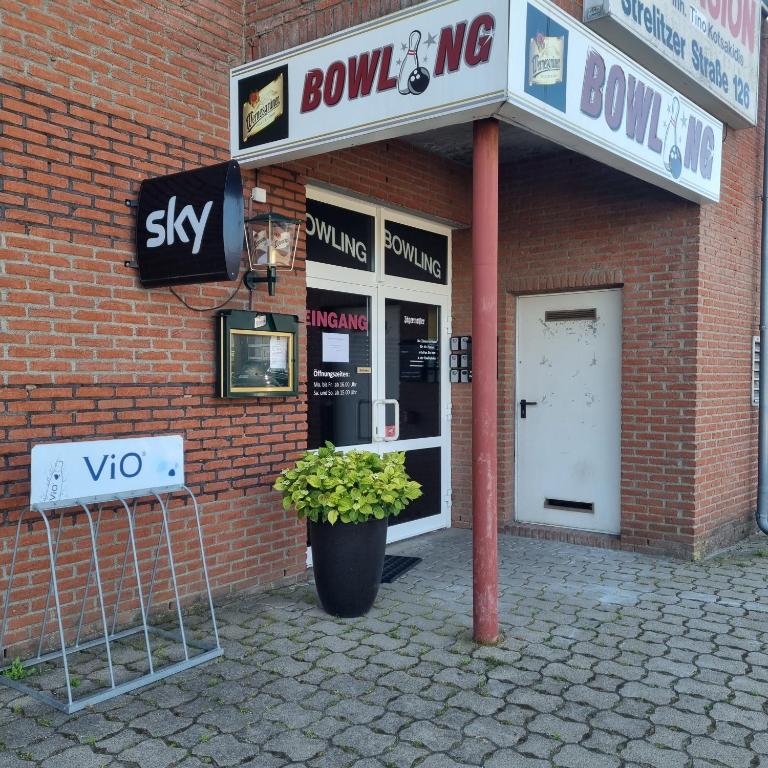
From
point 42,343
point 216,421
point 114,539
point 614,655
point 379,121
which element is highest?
point 379,121

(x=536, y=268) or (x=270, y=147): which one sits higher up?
(x=270, y=147)

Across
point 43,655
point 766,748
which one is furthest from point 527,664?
point 43,655

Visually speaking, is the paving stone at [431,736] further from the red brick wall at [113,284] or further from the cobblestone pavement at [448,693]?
the red brick wall at [113,284]

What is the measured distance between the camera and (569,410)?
6621 mm

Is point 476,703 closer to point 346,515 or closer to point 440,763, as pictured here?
point 440,763

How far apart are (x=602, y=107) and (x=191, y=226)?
244cm

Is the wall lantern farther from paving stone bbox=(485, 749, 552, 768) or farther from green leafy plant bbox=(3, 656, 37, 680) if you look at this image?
paving stone bbox=(485, 749, 552, 768)

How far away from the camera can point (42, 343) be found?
3.77 meters

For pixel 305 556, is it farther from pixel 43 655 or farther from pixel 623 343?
pixel 623 343

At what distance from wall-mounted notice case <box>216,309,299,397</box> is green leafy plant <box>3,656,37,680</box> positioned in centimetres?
179

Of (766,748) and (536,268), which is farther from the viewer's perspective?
(536,268)

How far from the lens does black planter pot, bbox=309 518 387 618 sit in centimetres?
434

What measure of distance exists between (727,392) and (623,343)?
1.07 metres

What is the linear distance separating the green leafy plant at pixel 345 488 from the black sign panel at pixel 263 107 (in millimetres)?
1982
